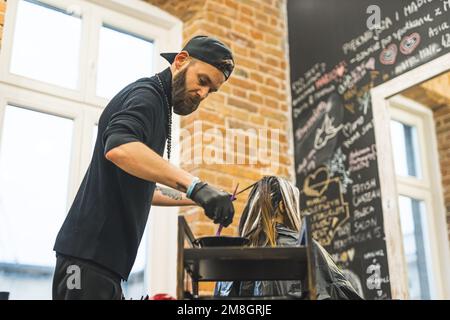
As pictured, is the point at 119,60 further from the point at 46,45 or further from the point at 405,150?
the point at 405,150

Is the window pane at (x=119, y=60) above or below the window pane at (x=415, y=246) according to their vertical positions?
above

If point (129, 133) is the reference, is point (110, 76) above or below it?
above

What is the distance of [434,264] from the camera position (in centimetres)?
279

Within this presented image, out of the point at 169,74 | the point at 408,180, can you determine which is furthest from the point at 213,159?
the point at 169,74

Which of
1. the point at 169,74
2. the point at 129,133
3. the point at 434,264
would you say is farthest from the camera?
the point at 434,264

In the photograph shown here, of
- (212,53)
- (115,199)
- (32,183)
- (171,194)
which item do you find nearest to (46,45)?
(32,183)

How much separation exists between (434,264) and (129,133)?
1.99 m

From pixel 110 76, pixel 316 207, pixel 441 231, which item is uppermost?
pixel 110 76

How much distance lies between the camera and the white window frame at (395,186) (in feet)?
9.13

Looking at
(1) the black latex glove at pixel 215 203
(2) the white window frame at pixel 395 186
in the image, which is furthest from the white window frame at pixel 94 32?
(1) the black latex glove at pixel 215 203

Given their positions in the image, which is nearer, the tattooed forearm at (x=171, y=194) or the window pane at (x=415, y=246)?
the tattooed forearm at (x=171, y=194)

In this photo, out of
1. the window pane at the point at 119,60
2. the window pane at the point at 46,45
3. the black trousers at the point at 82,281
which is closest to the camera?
the black trousers at the point at 82,281

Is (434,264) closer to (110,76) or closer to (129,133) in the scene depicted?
(129,133)

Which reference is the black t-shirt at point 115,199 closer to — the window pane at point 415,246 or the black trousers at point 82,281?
the black trousers at point 82,281
